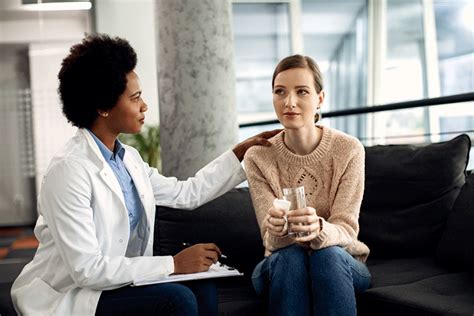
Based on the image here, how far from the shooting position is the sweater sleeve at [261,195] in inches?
98.8

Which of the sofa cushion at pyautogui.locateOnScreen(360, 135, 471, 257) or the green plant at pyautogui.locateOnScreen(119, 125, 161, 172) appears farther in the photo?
the green plant at pyautogui.locateOnScreen(119, 125, 161, 172)

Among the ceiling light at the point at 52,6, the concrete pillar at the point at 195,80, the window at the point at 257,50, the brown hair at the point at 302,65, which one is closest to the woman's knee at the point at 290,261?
the brown hair at the point at 302,65

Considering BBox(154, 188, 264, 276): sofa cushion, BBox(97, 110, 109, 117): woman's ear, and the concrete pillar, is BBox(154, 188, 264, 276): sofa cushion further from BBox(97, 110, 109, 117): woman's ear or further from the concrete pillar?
the concrete pillar

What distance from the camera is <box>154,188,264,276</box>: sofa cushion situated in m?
Answer: 2.93

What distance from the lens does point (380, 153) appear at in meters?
3.14

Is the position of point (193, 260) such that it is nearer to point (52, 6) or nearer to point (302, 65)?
point (302, 65)

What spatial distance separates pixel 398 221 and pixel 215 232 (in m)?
0.76

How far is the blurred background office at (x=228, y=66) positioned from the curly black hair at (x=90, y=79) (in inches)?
68.4

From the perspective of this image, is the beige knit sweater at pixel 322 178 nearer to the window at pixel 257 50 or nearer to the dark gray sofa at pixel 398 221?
the dark gray sofa at pixel 398 221

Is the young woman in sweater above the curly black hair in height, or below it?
below

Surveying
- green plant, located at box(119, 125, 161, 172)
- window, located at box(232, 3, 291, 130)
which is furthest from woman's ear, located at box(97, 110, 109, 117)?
window, located at box(232, 3, 291, 130)

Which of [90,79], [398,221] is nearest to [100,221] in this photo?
[90,79]

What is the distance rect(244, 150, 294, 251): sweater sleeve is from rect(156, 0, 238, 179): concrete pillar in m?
1.30

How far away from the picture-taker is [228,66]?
13.5ft
